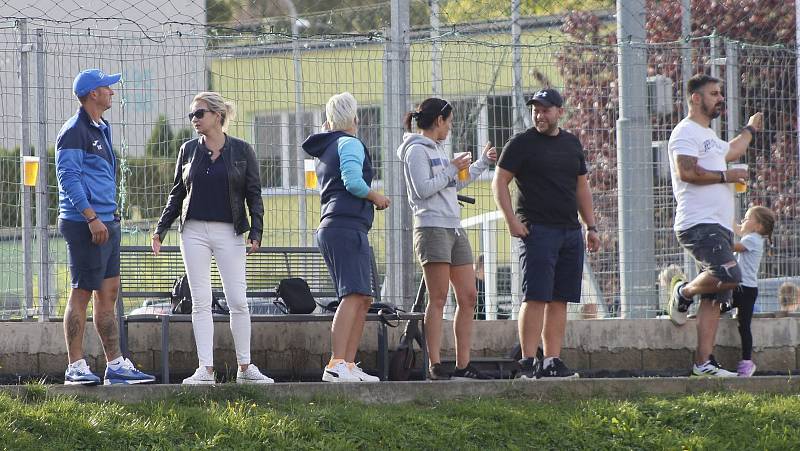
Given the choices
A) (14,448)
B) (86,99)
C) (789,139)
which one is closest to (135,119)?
(86,99)

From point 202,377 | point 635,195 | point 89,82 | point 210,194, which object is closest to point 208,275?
point 210,194

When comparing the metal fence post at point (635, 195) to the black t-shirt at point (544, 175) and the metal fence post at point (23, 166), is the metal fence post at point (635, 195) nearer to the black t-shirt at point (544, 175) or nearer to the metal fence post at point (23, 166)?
the black t-shirt at point (544, 175)

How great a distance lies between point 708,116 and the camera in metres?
10.3

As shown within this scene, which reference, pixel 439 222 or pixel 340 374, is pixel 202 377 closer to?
pixel 340 374

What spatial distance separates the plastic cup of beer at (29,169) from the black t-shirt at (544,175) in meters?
3.03

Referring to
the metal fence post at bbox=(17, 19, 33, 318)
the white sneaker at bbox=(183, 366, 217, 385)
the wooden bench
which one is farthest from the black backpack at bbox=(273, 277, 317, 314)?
the metal fence post at bbox=(17, 19, 33, 318)

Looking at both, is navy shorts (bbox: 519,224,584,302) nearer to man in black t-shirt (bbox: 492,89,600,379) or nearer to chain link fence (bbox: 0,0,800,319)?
man in black t-shirt (bbox: 492,89,600,379)

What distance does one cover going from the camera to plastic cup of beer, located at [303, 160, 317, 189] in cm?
1018

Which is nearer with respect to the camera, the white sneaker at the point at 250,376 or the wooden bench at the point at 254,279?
the white sneaker at the point at 250,376

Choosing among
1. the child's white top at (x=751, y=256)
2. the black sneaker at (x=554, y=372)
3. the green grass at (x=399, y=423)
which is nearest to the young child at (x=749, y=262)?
the child's white top at (x=751, y=256)

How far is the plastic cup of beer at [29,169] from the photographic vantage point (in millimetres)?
9906

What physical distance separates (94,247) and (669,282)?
4.41 meters

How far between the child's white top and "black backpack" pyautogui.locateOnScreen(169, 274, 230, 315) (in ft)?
12.3

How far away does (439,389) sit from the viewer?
8.53m
